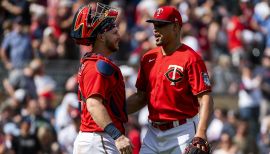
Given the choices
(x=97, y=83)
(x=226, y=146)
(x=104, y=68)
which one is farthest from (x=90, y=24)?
(x=226, y=146)

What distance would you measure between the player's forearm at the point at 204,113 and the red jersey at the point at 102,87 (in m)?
0.71

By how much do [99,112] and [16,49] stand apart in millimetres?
10186

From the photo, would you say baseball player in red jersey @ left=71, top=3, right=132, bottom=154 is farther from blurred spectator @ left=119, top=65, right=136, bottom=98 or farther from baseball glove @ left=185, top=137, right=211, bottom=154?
blurred spectator @ left=119, top=65, right=136, bottom=98

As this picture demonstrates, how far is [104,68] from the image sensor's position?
857cm

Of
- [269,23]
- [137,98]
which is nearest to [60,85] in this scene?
[269,23]

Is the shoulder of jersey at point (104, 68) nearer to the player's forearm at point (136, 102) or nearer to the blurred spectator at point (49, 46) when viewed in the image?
the player's forearm at point (136, 102)

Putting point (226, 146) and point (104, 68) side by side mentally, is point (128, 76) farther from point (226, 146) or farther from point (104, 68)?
point (104, 68)

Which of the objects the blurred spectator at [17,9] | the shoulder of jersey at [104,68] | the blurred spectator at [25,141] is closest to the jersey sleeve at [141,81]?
the shoulder of jersey at [104,68]

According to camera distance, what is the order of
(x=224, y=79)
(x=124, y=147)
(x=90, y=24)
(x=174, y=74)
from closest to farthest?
(x=124, y=147)
(x=90, y=24)
(x=174, y=74)
(x=224, y=79)

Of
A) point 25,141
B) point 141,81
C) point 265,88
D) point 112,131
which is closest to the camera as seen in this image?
point 112,131

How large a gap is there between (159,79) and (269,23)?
992 cm

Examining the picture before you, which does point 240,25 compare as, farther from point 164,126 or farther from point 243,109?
point 164,126

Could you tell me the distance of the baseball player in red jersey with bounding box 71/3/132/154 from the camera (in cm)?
851

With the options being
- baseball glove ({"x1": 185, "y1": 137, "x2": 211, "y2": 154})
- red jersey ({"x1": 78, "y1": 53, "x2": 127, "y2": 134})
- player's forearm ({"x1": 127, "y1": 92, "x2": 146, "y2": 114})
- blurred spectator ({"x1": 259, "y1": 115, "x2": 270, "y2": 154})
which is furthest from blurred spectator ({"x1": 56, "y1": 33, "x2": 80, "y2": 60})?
baseball glove ({"x1": 185, "y1": 137, "x2": 211, "y2": 154})
